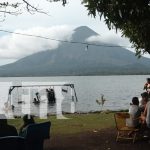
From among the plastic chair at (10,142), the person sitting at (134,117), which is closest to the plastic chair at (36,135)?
the plastic chair at (10,142)

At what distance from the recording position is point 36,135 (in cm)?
1004

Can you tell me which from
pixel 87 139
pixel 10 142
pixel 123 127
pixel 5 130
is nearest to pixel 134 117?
pixel 123 127

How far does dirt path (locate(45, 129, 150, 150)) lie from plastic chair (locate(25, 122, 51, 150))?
85.0 inches

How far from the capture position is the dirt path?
12.1 m

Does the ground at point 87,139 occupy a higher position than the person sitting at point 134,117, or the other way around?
the person sitting at point 134,117

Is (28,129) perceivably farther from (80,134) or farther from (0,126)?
(80,134)

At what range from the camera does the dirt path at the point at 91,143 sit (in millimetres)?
12133

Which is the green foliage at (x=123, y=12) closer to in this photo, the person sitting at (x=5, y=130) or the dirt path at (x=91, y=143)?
the dirt path at (x=91, y=143)

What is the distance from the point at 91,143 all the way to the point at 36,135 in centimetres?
304

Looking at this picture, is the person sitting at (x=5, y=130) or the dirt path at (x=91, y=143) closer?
the person sitting at (x=5, y=130)

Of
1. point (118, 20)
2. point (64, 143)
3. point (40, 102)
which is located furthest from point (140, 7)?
point (40, 102)

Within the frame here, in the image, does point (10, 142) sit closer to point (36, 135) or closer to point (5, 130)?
point (5, 130)

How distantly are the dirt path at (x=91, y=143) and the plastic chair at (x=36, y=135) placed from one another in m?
2.16

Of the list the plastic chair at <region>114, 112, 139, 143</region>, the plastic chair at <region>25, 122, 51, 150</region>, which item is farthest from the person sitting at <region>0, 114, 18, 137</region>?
the plastic chair at <region>114, 112, 139, 143</region>
